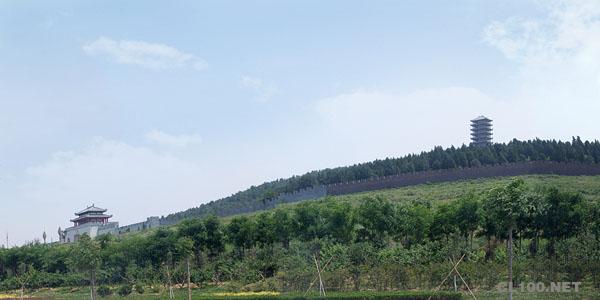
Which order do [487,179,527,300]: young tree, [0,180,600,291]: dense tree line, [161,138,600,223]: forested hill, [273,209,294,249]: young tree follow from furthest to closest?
1. [161,138,600,223]: forested hill
2. [273,209,294,249]: young tree
3. [0,180,600,291]: dense tree line
4. [487,179,527,300]: young tree

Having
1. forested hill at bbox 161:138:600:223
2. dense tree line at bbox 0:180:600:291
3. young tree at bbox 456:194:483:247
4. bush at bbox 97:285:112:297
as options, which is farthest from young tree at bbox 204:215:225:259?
forested hill at bbox 161:138:600:223

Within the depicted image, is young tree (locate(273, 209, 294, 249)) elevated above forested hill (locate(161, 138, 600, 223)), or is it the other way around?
forested hill (locate(161, 138, 600, 223))

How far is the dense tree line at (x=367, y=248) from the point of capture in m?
24.5

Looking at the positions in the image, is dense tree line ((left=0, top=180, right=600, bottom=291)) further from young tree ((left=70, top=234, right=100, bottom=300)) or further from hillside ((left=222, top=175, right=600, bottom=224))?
hillside ((left=222, top=175, right=600, bottom=224))

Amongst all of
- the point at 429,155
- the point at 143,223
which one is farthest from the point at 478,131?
the point at 143,223

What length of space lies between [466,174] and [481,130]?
33373 mm

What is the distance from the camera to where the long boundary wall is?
59156mm

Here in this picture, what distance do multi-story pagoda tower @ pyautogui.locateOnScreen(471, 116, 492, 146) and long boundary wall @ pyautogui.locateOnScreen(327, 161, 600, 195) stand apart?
31.8m

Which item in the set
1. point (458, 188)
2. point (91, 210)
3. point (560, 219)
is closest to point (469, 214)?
point (560, 219)

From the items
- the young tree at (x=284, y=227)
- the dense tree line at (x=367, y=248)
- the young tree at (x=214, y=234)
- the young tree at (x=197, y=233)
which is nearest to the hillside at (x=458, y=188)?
the young tree at (x=214, y=234)

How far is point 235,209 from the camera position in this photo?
71750 mm

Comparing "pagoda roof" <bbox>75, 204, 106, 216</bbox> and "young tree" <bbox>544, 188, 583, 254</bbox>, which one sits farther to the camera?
"pagoda roof" <bbox>75, 204, 106, 216</bbox>

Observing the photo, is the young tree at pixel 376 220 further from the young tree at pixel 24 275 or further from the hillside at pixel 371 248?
the young tree at pixel 24 275

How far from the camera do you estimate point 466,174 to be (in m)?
63.9
